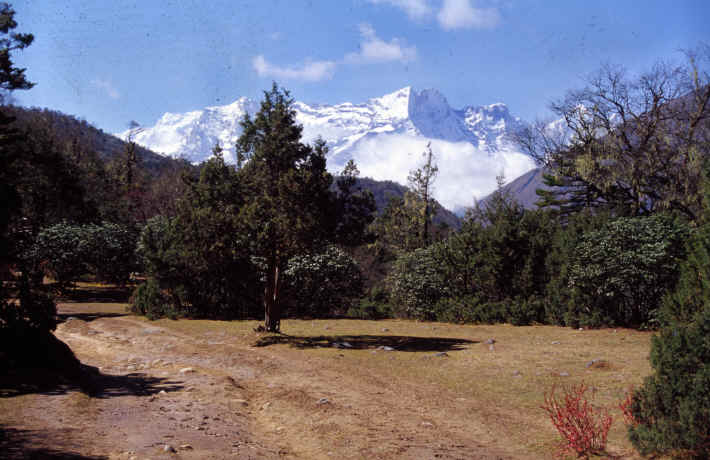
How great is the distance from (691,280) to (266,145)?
1265cm

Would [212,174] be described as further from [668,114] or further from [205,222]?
[668,114]

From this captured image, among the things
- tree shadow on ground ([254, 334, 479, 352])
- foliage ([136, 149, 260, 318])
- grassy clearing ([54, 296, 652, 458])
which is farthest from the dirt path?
foliage ([136, 149, 260, 318])

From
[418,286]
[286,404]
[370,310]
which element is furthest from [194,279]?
[286,404]

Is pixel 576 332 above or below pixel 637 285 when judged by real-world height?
below

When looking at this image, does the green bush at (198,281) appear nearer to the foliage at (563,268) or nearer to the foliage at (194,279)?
the foliage at (194,279)

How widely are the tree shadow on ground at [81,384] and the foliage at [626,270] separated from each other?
14.7 metres

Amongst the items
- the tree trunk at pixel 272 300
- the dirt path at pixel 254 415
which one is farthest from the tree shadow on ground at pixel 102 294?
the dirt path at pixel 254 415

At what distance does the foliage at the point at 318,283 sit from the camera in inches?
990

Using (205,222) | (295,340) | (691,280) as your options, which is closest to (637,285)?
(691,280)

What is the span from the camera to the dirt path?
6254 mm

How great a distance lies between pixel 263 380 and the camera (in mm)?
10984

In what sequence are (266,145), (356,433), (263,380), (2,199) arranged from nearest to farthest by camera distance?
(356,433) < (2,199) < (263,380) < (266,145)

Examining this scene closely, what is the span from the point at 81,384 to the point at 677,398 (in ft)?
29.4

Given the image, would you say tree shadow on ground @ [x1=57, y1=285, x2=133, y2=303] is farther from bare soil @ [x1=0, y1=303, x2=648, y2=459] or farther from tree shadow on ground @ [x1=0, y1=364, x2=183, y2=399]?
tree shadow on ground @ [x1=0, y1=364, x2=183, y2=399]
